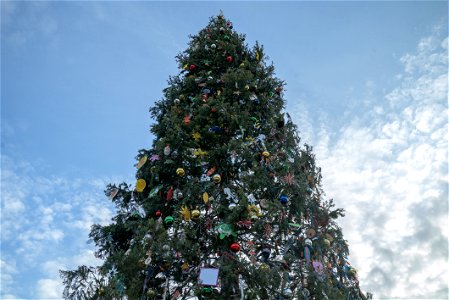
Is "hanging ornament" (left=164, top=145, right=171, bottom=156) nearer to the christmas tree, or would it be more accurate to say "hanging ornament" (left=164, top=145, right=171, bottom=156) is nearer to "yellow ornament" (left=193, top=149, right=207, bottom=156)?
the christmas tree

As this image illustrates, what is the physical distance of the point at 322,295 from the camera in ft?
17.1

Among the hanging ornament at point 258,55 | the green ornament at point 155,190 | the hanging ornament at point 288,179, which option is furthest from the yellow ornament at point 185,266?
the hanging ornament at point 258,55

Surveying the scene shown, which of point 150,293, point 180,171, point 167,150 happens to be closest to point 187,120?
point 167,150

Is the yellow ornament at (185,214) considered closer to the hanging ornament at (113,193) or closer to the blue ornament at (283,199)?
the blue ornament at (283,199)

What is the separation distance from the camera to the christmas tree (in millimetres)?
5352

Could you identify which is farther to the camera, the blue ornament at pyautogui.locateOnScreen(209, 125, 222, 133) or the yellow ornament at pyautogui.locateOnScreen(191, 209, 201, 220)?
the blue ornament at pyautogui.locateOnScreen(209, 125, 222, 133)

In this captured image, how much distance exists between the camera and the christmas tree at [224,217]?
535 centimetres

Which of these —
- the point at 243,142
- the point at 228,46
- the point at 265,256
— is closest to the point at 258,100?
the point at 243,142

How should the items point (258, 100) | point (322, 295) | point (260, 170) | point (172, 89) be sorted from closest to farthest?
1. point (322, 295)
2. point (260, 170)
3. point (258, 100)
4. point (172, 89)

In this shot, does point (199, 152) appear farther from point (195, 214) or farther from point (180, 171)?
point (195, 214)

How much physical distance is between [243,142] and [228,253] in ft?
7.83

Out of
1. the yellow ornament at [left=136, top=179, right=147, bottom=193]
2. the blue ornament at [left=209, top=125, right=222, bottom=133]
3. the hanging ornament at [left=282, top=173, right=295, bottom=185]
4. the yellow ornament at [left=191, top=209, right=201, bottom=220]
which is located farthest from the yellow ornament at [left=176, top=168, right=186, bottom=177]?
the hanging ornament at [left=282, top=173, right=295, bottom=185]

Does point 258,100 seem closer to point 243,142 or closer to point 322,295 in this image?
point 243,142

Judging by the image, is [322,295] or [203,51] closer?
[322,295]
